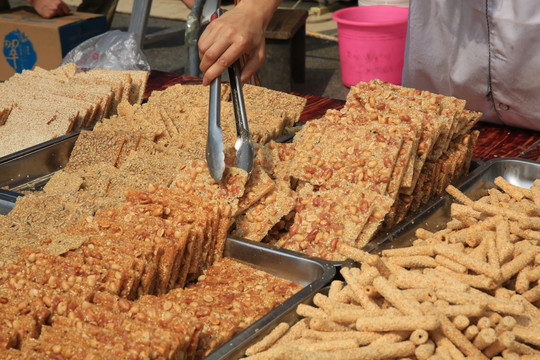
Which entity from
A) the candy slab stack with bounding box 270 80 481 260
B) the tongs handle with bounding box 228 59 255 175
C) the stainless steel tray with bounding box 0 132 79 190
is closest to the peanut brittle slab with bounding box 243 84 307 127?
the candy slab stack with bounding box 270 80 481 260

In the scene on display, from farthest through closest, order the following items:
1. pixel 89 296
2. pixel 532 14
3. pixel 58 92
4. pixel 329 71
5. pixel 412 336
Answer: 1. pixel 329 71
2. pixel 58 92
3. pixel 532 14
4. pixel 89 296
5. pixel 412 336

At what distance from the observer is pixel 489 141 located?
3.03 m

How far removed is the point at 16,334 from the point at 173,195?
0.77 m

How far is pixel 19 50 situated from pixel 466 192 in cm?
409

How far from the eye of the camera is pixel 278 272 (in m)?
2.10

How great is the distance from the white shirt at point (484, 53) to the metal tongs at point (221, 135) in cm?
136

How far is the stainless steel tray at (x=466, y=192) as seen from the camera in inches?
86.1

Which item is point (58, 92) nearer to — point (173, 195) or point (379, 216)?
point (173, 195)

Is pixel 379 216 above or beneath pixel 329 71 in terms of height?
above

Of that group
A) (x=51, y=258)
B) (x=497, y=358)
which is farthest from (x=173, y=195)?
(x=497, y=358)

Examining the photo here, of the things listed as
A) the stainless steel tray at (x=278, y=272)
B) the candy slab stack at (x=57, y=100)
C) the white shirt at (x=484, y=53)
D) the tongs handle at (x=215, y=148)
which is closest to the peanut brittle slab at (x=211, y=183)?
the tongs handle at (x=215, y=148)

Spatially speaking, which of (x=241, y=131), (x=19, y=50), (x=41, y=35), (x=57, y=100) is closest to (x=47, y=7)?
(x=41, y=35)

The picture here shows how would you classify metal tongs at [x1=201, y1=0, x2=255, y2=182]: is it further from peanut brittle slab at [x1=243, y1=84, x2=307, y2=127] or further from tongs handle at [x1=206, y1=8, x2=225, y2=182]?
peanut brittle slab at [x1=243, y1=84, x2=307, y2=127]

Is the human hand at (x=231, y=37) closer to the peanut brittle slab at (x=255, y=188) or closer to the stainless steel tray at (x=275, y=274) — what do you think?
the peanut brittle slab at (x=255, y=188)
